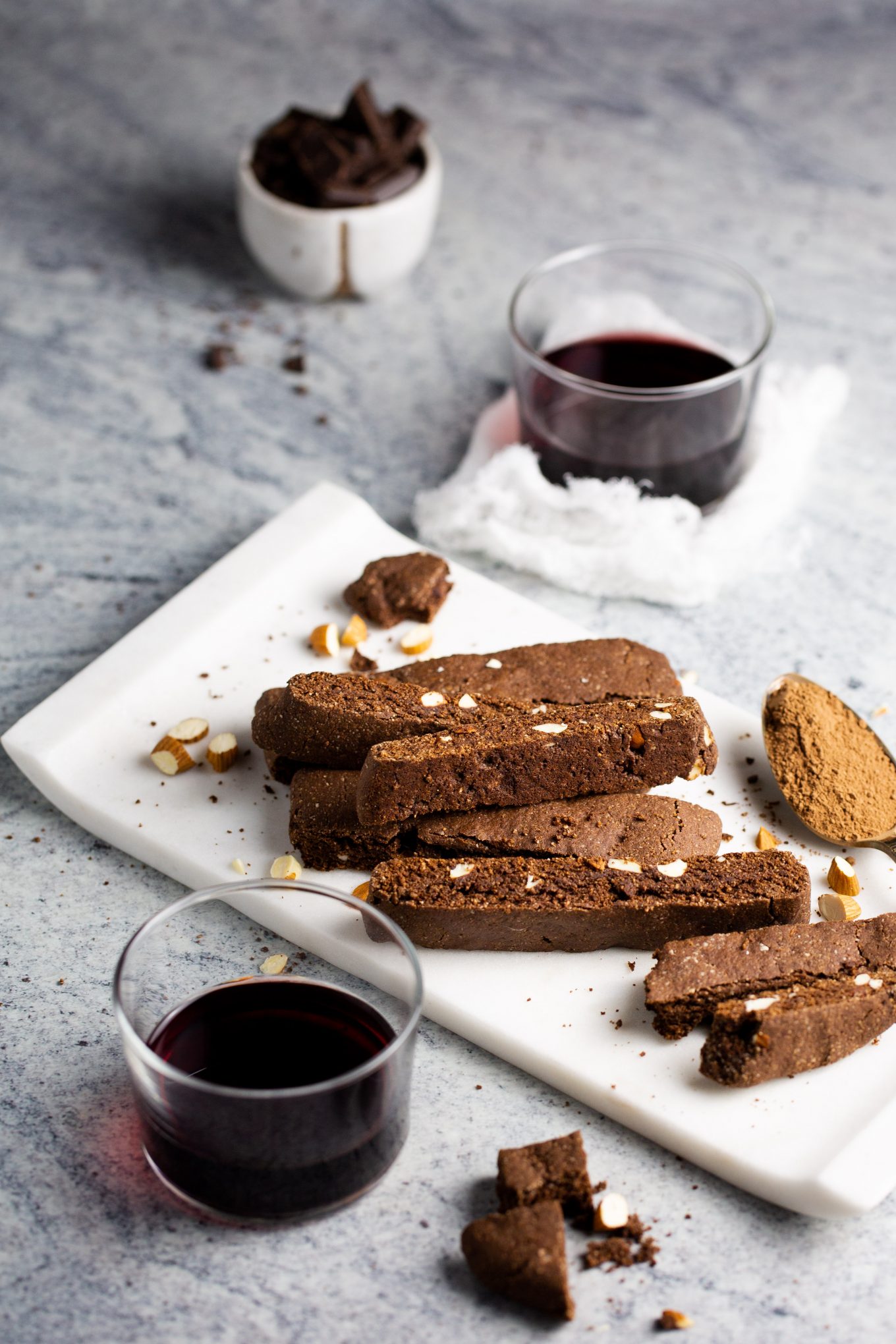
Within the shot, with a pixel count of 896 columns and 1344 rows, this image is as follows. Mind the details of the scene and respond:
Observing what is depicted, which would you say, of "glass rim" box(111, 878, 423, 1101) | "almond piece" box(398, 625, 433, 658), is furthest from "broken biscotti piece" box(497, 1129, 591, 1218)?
"almond piece" box(398, 625, 433, 658)

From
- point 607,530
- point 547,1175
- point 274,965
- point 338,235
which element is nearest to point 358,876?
point 274,965

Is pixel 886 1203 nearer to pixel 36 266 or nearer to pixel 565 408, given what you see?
pixel 565 408

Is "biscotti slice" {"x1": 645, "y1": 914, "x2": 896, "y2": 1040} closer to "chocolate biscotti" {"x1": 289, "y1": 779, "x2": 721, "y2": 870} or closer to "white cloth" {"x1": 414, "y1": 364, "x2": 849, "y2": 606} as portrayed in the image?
"chocolate biscotti" {"x1": 289, "y1": 779, "x2": 721, "y2": 870}

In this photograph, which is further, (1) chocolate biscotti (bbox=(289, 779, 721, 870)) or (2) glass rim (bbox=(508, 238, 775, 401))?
(2) glass rim (bbox=(508, 238, 775, 401))

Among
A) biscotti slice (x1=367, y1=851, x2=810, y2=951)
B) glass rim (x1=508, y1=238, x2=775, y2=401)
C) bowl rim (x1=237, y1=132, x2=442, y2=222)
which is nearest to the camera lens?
biscotti slice (x1=367, y1=851, x2=810, y2=951)

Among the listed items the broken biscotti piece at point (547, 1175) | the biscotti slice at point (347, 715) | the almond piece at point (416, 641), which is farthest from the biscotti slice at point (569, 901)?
the almond piece at point (416, 641)

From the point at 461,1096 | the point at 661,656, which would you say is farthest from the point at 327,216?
the point at 461,1096

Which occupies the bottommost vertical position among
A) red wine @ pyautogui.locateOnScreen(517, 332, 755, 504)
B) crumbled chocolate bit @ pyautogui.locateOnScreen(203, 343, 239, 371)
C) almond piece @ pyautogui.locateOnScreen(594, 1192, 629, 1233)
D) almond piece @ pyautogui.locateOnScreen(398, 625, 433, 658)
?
almond piece @ pyautogui.locateOnScreen(594, 1192, 629, 1233)

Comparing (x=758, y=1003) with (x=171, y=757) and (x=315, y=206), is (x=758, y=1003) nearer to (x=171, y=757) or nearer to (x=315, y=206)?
(x=171, y=757)
